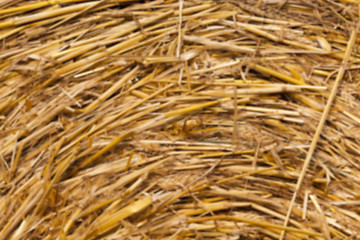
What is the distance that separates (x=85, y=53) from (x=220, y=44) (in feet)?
1.41

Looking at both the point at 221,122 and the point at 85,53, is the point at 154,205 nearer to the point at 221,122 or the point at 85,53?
the point at 221,122

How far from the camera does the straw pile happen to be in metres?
1.20

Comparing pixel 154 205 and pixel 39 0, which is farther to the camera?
pixel 39 0

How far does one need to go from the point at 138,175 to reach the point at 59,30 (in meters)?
0.54

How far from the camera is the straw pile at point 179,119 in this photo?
3.94 feet

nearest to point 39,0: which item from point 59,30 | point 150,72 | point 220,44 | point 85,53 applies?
point 59,30

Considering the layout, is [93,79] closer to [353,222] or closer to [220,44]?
[220,44]

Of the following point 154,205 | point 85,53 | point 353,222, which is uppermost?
point 85,53

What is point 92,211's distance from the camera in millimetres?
1185

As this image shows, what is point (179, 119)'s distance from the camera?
1298 millimetres

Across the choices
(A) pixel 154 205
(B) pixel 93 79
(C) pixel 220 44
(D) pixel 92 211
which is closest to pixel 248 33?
(C) pixel 220 44

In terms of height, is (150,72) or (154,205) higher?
(150,72)

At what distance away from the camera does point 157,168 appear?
1.25m

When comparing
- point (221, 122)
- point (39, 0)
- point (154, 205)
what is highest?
point (39, 0)
